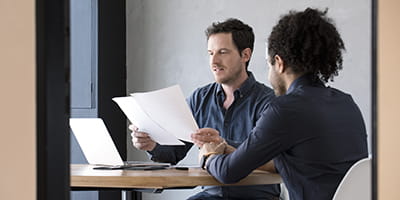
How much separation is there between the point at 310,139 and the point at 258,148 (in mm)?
144

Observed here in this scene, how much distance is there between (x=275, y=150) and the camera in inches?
77.8

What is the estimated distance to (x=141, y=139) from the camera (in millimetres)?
2424

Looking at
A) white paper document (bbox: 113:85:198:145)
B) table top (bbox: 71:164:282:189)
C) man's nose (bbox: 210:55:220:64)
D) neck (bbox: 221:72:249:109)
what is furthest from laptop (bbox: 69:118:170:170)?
man's nose (bbox: 210:55:220:64)

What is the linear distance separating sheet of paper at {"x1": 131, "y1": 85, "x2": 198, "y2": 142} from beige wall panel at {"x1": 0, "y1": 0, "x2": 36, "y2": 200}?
1119mm

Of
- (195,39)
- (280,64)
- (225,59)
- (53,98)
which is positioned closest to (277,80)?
(280,64)

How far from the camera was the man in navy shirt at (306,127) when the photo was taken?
1.95 meters

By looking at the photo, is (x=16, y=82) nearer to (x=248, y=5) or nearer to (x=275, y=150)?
(x=275, y=150)

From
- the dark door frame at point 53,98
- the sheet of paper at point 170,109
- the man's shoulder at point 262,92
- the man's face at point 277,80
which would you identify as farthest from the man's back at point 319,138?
the dark door frame at point 53,98

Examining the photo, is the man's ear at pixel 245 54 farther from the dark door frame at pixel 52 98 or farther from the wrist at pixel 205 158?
the dark door frame at pixel 52 98

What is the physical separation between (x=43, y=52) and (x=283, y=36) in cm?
114

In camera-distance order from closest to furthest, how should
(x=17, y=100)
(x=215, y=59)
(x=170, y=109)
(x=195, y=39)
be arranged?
(x=17, y=100) < (x=170, y=109) < (x=215, y=59) < (x=195, y=39)

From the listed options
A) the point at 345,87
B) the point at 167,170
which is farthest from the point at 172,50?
the point at 167,170

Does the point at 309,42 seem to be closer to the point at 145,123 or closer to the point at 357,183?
the point at 357,183

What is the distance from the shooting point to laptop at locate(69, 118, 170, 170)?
236 cm
